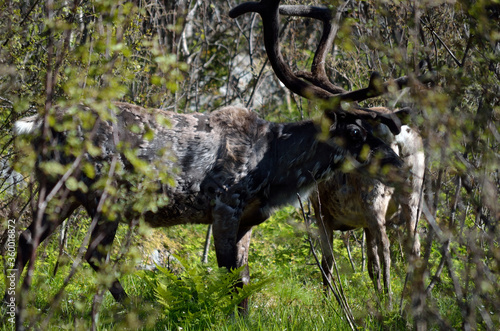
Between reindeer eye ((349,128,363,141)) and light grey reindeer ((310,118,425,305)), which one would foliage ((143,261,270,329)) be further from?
reindeer eye ((349,128,363,141))

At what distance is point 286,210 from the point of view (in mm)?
10516

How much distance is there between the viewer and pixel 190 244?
334 inches

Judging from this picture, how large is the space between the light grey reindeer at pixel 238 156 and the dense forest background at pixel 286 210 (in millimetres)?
375

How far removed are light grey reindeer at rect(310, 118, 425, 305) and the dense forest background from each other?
0.35m

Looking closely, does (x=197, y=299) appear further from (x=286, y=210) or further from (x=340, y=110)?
(x=286, y=210)

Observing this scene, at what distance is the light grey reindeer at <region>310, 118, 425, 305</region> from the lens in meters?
6.37

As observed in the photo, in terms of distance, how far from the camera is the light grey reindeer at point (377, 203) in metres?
6.37

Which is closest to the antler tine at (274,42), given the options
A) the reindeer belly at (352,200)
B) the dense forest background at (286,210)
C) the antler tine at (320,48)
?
the antler tine at (320,48)

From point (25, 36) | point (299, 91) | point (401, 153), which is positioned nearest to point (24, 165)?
point (299, 91)

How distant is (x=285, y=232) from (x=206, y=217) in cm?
359

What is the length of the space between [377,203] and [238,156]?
1.76 meters

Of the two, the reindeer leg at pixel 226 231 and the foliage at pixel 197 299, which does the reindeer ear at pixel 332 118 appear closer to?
the reindeer leg at pixel 226 231

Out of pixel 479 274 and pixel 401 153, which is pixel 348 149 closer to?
pixel 401 153

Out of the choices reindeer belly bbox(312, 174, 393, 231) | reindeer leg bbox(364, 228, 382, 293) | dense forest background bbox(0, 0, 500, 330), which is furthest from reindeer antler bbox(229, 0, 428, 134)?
reindeer leg bbox(364, 228, 382, 293)
